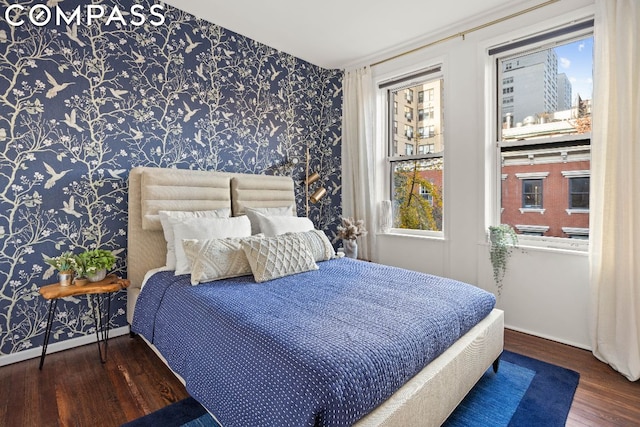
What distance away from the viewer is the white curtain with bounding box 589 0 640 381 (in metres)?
2.15

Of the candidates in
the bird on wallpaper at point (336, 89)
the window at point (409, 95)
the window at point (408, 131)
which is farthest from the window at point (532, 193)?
the bird on wallpaper at point (336, 89)

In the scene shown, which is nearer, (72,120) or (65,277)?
(65,277)

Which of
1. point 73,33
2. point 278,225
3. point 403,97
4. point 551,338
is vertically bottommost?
point 551,338

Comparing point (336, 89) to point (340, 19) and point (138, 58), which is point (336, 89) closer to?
point (340, 19)

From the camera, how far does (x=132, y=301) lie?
249 cm

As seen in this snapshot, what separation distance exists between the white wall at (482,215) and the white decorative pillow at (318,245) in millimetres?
1164

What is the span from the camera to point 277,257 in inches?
88.7

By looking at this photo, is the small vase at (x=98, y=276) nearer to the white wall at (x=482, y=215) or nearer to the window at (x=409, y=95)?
the white wall at (x=482, y=215)

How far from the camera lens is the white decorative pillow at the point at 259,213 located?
2945mm

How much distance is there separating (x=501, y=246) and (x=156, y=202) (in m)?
2.84

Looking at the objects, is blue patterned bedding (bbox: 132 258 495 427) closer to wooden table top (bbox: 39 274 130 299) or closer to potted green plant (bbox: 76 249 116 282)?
wooden table top (bbox: 39 274 130 299)

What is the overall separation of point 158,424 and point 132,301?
111 centimetres

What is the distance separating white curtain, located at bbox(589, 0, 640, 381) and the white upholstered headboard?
2.77 meters

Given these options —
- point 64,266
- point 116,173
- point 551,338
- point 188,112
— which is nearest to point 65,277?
point 64,266
